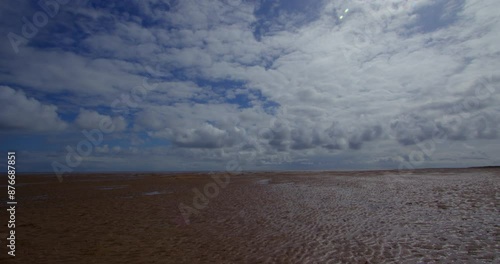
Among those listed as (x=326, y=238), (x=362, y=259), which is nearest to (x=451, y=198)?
(x=326, y=238)

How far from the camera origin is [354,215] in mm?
17453

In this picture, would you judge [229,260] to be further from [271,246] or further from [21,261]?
[21,261]

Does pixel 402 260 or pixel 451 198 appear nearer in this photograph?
pixel 402 260

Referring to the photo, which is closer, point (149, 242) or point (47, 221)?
point (149, 242)

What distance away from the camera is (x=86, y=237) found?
13289mm

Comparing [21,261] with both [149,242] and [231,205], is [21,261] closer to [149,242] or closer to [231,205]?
[149,242]

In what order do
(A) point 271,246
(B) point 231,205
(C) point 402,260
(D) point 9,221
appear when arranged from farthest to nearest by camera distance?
(B) point 231,205 → (D) point 9,221 → (A) point 271,246 → (C) point 402,260

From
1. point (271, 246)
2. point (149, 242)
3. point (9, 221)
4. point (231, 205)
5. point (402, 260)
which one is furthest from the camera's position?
point (231, 205)

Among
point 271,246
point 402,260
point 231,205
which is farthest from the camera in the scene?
point 231,205

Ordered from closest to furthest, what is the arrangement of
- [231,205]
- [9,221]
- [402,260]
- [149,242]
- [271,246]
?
[402,260] → [271,246] → [149,242] → [9,221] → [231,205]

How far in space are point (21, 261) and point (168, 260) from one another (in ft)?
17.3

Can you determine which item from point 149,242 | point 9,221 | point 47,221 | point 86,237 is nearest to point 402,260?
point 149,242

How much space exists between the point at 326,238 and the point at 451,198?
16.5 metres

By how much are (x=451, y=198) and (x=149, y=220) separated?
23131 millimetres
